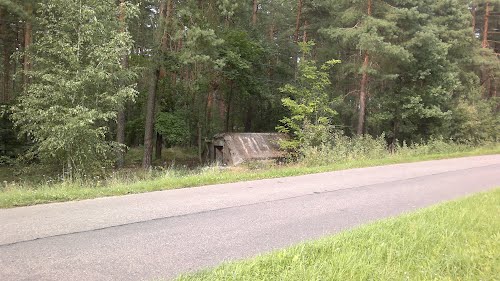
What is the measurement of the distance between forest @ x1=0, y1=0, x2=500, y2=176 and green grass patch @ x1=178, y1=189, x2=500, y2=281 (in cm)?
953

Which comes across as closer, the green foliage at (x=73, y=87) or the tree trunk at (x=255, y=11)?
the green foliage at (x=73, y=87)

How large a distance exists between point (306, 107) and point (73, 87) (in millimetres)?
13234

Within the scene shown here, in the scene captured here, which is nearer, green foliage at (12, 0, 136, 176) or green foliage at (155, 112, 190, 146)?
green foliage at (12, 0, 136, 176)

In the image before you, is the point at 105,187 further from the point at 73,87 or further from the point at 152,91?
the point at 152,91

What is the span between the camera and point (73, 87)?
484 inches

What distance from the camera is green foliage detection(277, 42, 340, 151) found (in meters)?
21.7

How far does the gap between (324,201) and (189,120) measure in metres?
23.3

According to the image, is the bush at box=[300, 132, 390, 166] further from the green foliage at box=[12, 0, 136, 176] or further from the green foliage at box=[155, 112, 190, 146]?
the green foliage at box=[155, 112, 190, 146]

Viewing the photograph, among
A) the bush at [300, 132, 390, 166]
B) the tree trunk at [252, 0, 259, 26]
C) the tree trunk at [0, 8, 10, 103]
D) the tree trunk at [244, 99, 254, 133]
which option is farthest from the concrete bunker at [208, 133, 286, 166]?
the tree trunk at [0, 8, 10, 103]

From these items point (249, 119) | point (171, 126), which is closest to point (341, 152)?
point (171, 126)

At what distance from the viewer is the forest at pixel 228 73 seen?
12.9 metres

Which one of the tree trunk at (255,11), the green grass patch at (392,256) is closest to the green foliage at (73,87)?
the green grass patch at (392,256)

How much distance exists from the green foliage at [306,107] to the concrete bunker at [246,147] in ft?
2.46

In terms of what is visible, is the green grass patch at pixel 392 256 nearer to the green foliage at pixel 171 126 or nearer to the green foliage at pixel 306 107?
the green foliage at pixel 306 107
